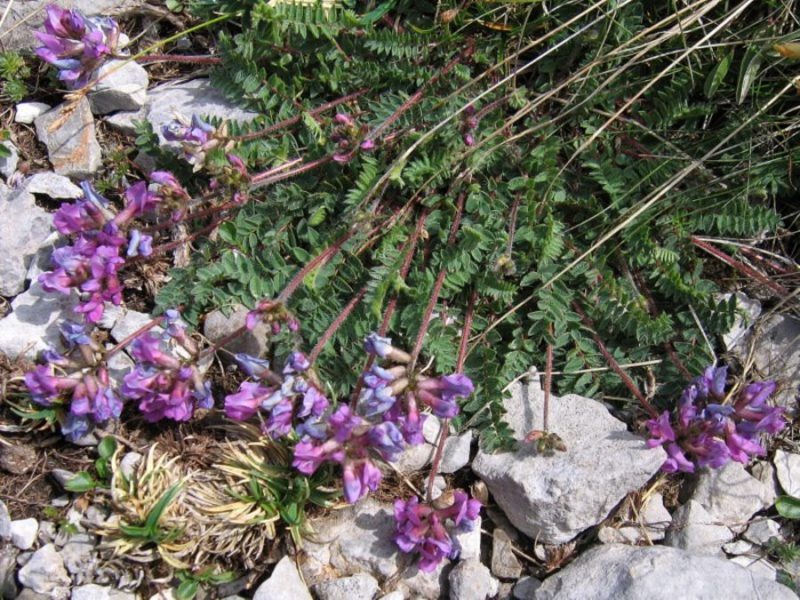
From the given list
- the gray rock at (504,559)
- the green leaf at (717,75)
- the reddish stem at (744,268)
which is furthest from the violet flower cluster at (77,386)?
the green leaf at (717,75)

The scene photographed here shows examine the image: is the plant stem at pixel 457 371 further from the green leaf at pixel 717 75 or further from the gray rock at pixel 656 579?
the green leaf at pixel 717 75

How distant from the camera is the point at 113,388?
377 centimetres

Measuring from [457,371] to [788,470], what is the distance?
1678 mm

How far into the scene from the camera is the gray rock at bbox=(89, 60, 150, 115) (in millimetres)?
4301

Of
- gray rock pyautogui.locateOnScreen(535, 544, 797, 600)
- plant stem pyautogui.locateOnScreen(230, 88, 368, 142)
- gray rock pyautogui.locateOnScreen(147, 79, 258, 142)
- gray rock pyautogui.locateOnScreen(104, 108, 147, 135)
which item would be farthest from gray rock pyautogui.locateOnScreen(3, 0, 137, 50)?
gray rock pyautogui.locateOnScreen(535, 544, 797, 600)

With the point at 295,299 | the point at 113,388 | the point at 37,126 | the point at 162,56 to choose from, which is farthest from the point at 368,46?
the point at 113,388

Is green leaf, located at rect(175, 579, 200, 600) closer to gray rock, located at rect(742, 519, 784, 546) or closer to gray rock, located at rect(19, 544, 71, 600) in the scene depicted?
gray rock, located at rect(19, 544, 71, 600)

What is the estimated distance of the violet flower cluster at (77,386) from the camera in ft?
11.7

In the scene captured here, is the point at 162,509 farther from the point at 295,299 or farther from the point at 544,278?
the point at 544,278

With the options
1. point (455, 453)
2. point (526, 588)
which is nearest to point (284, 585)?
point (455, 453)

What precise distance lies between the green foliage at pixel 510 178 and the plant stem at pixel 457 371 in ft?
0.20

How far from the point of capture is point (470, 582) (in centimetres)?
361

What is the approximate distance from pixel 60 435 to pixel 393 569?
168cm

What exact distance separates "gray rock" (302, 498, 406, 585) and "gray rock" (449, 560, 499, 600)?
0.89 feet
